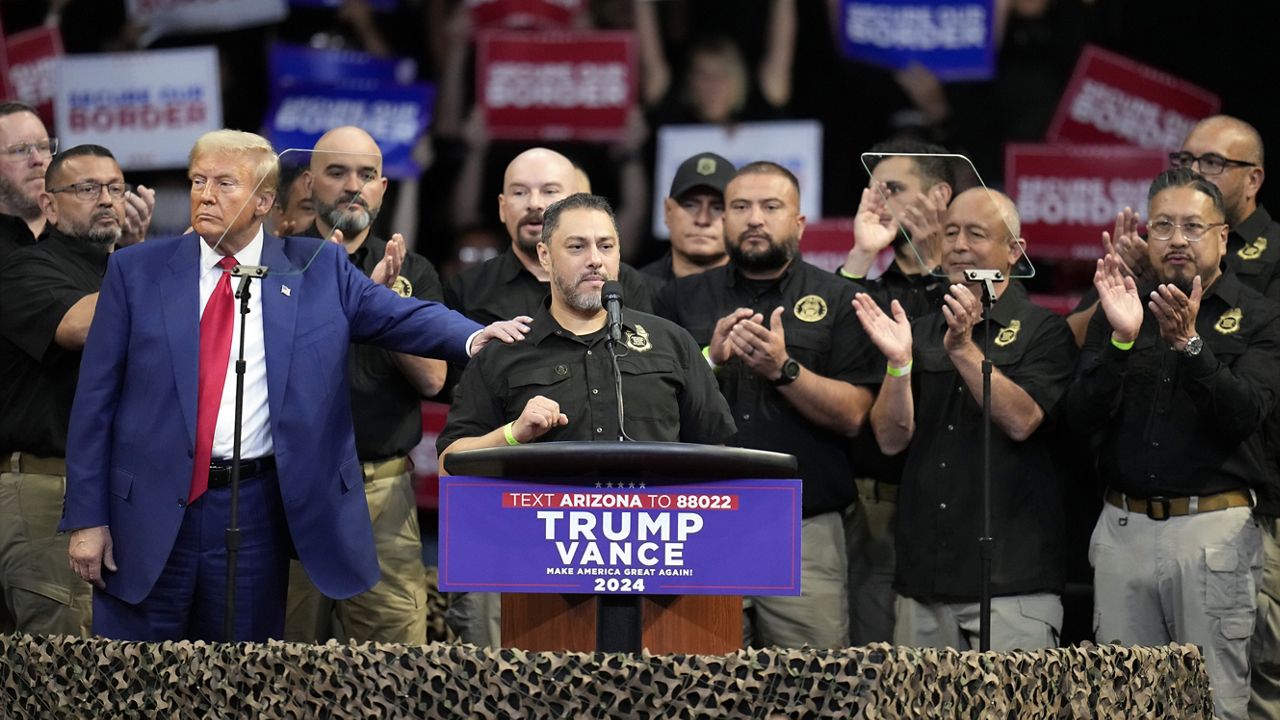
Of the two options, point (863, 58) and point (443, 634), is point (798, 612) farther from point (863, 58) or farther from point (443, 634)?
point (863, 58)

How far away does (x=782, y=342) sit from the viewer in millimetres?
4648

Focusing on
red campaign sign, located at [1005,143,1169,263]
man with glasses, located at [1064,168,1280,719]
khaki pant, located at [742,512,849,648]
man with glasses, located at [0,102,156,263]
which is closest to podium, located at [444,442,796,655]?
khaki pant, located at [742,512,849,648]

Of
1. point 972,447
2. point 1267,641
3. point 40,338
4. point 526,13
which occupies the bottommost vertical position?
point 1267,641

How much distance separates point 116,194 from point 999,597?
2868mm

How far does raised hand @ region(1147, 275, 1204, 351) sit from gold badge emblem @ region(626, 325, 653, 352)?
4.49 feet

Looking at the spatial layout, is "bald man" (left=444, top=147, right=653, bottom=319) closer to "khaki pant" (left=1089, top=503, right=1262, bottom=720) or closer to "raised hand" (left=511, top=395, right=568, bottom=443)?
"raised hand" (left=511, top=395, right=568, bottom=443)

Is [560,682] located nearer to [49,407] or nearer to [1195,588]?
[1195,588]

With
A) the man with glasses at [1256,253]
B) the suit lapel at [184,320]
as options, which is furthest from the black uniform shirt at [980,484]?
the suit lapel at [184,320]

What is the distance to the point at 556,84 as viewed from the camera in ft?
23.1

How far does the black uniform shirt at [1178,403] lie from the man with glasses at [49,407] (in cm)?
288

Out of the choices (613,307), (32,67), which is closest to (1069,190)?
(613,307)

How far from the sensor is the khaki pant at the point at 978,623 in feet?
15.3

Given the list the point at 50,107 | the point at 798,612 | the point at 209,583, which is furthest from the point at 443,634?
the point at 50,107

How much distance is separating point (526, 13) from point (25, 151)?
2569 millimetres
